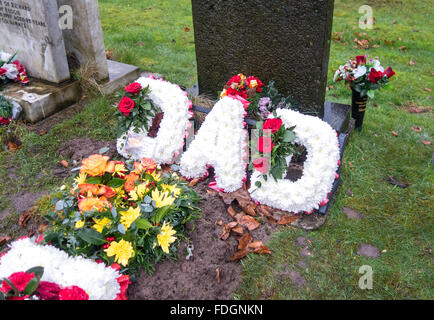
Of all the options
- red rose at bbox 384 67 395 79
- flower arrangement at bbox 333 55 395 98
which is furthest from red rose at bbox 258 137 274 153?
red rose at bbox 384 67 395 79

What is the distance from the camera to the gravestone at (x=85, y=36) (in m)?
4.64

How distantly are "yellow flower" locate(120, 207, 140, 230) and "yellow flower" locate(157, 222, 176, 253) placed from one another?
0.20 m

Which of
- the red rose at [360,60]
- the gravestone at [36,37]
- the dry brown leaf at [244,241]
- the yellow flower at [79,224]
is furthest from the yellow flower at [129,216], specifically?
the red rose at [360,60]

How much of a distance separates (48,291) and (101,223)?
579 mm

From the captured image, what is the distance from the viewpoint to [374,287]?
8.70ft

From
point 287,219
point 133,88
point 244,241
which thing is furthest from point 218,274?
point 133,88

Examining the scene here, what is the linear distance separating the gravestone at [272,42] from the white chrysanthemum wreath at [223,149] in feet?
1.83

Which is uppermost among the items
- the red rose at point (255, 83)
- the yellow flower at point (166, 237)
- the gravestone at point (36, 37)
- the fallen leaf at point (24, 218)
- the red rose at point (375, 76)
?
the gravestone at point (36, 37)

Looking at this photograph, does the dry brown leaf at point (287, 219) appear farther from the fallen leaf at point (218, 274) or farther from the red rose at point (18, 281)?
the red rose at point (18, 281)

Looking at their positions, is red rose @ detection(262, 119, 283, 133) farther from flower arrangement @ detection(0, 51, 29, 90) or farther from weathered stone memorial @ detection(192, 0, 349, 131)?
flower arrangement @ detection(0, 51, 29, 90)

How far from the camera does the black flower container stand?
4.23 meters

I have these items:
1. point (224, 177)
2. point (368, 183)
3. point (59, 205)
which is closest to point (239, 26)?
point (224, 177)

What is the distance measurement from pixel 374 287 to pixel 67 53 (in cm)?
443
